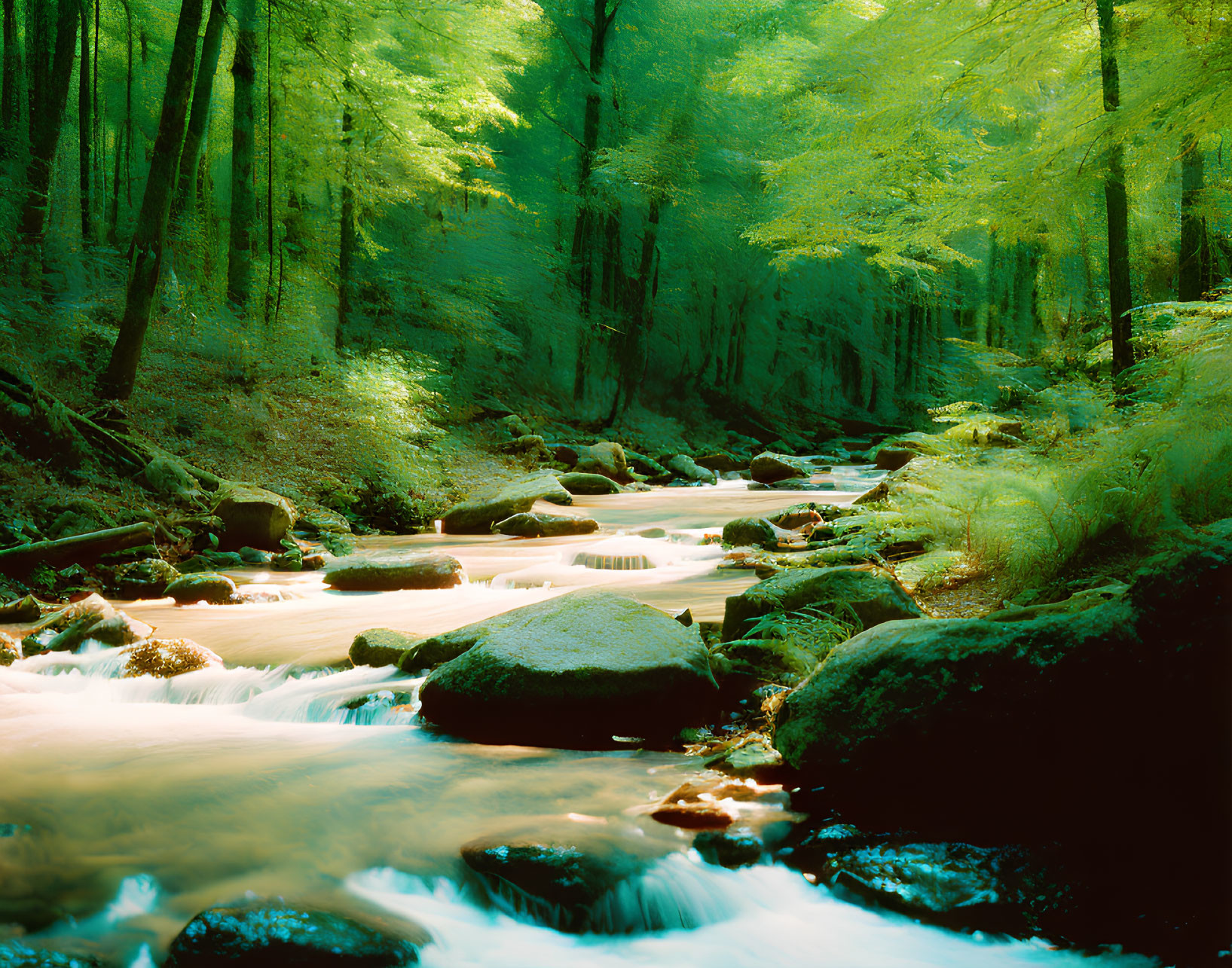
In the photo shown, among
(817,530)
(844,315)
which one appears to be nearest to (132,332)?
(817,530)

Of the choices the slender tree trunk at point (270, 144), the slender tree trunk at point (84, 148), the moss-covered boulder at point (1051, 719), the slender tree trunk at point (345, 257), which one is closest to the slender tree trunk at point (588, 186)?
the slender tree trunk at point (345, 257)

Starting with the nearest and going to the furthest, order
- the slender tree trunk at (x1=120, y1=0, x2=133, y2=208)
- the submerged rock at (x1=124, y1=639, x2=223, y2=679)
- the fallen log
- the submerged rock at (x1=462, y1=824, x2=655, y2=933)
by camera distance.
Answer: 1. the submerged rock at (x1=462, y1=824, x2=655, y2=933)
2. the submerged rock at (x1=124, y1=639, x2=223, y2=679)
3. the fallen log
4. the slender tree trunk at (x1=120, y1=0, x2=133, y2=208)

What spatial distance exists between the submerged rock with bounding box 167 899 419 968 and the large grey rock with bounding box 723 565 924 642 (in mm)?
2782

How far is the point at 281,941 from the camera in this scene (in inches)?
96.8

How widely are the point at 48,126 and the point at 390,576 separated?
8.73m

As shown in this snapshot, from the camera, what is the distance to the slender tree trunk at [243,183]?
37.6ft

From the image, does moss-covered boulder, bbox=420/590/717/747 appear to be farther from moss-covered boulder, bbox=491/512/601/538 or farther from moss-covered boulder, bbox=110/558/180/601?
moss-covered boulder, bbox=491/512/601/538

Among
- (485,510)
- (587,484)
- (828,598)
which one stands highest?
(587,484)

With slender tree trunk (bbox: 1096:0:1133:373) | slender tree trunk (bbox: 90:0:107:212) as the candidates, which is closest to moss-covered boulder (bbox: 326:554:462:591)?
slender tree trunk (bbox: 1096:0:1133:373)

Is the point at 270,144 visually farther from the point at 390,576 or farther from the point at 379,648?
the point at 379,648

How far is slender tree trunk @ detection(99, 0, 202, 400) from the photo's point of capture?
8805mm

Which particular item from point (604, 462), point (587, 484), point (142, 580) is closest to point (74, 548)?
point (142, 580)

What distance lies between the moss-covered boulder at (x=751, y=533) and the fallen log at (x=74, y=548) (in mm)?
5990

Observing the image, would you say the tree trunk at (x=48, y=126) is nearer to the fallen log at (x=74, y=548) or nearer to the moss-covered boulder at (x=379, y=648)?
the fallen log at (x=74, y=548)
